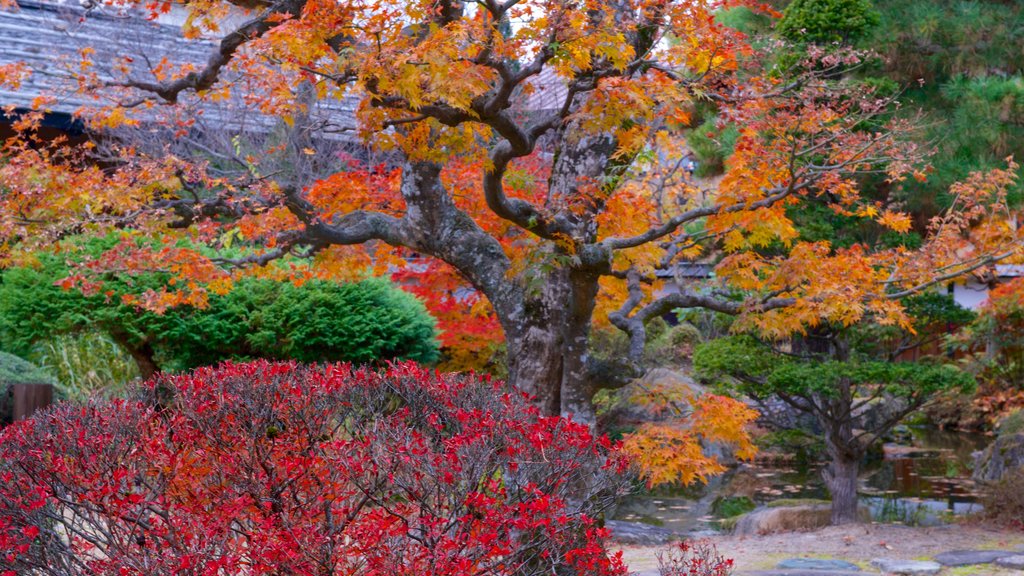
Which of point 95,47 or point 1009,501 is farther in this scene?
point 95,47

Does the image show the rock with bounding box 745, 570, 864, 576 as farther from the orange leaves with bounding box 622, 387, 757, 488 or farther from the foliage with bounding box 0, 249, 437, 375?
the foliage with bounding box 0, 249, 437, 375

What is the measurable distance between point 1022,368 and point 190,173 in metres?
13.1

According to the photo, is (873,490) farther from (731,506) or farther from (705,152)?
(705,152)

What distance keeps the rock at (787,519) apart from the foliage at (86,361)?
7.46 meters

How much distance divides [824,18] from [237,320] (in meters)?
7.08

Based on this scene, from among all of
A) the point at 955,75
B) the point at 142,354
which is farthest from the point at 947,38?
the point at 142,354

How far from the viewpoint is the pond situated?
10758mm

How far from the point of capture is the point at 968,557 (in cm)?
726

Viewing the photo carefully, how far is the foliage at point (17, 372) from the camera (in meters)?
9.67

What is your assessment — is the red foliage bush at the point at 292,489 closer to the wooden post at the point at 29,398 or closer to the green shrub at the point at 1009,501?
the wooden post at the point at 29,398

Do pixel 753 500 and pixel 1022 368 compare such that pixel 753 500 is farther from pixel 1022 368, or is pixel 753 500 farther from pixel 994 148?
pixel 1022 368

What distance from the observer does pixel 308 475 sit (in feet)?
10.8

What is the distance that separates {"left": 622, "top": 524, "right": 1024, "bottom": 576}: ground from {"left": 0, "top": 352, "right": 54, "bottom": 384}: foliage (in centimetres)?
621

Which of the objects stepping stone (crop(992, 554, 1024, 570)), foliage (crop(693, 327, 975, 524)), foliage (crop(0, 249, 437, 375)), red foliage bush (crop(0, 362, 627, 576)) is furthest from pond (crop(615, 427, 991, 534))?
red foliage bush (crop(0, 362, 627, 576))
